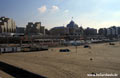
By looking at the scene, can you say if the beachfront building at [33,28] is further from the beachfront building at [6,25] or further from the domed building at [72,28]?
the domed building at [72,28]

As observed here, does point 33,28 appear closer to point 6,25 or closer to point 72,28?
point 6,25

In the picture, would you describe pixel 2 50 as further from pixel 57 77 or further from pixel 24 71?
pixel 57 77

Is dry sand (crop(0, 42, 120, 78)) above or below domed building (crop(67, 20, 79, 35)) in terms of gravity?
below

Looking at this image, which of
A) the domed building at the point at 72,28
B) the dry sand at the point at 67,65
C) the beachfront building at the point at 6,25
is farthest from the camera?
the domed building at the point at 72,28

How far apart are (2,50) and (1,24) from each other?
8483cm

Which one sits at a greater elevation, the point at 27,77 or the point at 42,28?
the point at 42,28

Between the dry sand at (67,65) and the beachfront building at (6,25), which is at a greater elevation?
the beachfront building at (6,25)

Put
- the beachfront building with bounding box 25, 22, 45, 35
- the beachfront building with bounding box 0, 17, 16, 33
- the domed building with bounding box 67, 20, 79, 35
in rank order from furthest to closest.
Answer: the domed building with bounding box 67, 20, 79, 35 → the beachfront building with bounding box 25, 22, 45, 35 → the beachfront building with bounding box 0, 17, 16, 33

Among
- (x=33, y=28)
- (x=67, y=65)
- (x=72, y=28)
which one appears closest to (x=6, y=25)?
(x=33, y=28)

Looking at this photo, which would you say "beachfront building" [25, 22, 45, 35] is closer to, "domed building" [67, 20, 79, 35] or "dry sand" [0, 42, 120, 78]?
"domed building" [67, 20, 79, 35]

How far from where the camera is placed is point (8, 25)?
123 m

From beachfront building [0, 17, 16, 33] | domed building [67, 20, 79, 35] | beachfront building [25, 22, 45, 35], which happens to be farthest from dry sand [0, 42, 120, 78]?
domed building [67, 20, 79, 35]

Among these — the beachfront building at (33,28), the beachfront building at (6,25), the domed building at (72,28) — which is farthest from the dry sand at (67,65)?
the domed building at (72,28)

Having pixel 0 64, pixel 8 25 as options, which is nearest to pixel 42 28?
pixel 8 25
